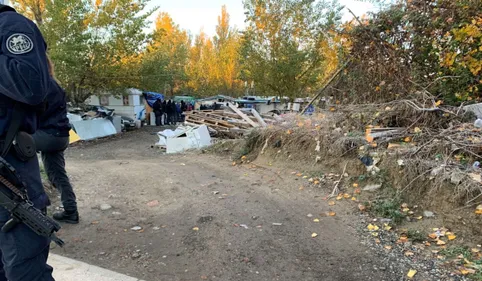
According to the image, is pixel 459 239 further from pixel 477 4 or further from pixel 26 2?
pixel 26 2

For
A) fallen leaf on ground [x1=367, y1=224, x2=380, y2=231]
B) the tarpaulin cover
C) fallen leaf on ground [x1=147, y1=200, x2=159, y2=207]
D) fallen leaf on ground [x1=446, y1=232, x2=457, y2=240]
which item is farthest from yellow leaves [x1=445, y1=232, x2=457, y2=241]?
the tarpaulin cover

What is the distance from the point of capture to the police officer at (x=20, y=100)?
5.08 feet

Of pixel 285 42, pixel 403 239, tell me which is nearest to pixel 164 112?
pixel 285 42

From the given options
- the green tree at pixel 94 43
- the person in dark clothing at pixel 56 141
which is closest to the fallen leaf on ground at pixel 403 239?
the person in dark clothing at pixel 56 141

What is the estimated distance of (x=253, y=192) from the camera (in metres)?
4.90

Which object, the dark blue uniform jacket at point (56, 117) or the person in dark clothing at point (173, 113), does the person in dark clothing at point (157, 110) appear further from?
the dark blue uniform jacket at point (56, 117)

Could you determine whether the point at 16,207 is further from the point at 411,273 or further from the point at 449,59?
the point at 449,59

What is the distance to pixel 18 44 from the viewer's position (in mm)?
1571

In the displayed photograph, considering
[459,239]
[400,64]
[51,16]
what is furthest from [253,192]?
[51,16]

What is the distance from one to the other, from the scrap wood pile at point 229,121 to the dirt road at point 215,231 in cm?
475

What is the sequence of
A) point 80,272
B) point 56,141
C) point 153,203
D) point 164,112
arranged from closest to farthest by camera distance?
point 80,272 → point 56,141 → point 153,203 → point 164,112

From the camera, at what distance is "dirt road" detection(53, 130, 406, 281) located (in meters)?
2.76

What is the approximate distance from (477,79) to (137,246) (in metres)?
5.66

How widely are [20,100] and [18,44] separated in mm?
285
